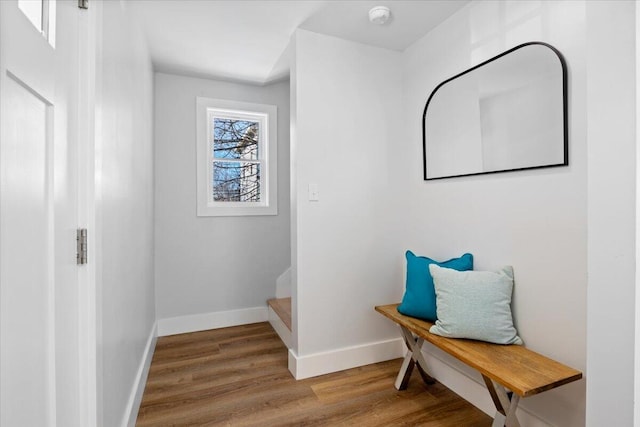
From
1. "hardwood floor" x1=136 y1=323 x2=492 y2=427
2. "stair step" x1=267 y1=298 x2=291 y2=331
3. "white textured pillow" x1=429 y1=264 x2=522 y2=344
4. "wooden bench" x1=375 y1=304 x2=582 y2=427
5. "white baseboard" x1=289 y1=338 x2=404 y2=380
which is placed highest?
"white textured pillow" x1=429 y1=264 x2=522 y2=344

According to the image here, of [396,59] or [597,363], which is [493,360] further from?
[396,59]

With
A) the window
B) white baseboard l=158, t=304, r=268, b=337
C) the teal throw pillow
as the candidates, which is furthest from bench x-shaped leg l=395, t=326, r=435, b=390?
the window

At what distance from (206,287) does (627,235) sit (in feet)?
9.92

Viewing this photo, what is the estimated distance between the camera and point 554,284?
1.42 metres

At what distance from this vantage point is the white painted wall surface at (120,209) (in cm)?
113

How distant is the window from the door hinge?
2.03m

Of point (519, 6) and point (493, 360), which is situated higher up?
point (519, 6)

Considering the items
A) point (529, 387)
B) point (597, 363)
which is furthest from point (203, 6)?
point (529, 387)

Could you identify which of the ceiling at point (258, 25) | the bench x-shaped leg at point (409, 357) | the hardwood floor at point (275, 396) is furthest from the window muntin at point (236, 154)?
the bench x-shaped leg at point (409, 357)

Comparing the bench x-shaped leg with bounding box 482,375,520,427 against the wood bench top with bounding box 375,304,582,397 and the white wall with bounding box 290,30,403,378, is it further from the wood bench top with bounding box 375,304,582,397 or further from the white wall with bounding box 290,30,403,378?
the white wall with bounding box 290,30,403,378

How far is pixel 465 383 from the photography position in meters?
1.87

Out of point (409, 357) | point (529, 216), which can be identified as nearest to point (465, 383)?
point (409, 357)

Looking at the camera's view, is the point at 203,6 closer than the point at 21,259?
No

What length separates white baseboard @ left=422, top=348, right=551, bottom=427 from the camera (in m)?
1.54
